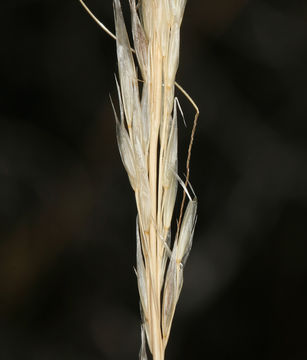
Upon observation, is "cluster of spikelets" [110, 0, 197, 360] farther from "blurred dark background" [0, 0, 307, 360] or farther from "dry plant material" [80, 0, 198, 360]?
"blurred dark background" [0, 0, 307, 360]

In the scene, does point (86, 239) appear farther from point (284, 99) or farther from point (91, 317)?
point (284, 99)

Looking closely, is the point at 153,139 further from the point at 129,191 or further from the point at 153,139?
the point at 129,191

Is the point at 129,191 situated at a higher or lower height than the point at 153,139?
lower

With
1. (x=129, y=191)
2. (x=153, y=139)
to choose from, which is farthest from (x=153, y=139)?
(x=129, y=191)

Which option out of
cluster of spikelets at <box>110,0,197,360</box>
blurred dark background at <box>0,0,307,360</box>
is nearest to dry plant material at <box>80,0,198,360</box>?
cluster of spikelets at <box>110,0,197,360</box>

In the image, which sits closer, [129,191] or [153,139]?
[153,139]

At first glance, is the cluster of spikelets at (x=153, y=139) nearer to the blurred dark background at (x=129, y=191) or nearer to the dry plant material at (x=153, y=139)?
the dry plant material at (x=153, y=139)
